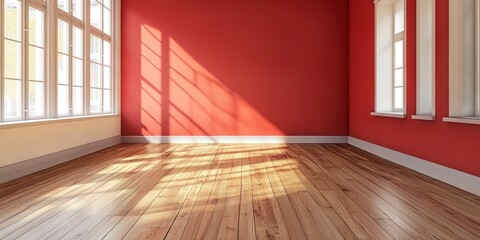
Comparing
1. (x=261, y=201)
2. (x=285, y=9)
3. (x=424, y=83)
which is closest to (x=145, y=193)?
(x=261, y=201)

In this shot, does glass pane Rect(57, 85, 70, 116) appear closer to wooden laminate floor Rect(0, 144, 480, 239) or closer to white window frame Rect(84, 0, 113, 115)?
white window frame Rect(84, 0, 113, 115)

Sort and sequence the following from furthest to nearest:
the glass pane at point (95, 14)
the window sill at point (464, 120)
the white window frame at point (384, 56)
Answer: the glass pane at point (95, 14)
the white window frame at point (384, 56)
the window sill at point (464, 120)

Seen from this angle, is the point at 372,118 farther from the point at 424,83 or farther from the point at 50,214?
the point at 50,214

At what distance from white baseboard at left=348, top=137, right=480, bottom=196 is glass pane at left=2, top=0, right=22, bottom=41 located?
15.8 feet

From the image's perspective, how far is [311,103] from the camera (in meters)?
7.62

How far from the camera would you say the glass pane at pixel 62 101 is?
5258 mm

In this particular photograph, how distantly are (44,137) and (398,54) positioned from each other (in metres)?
4.99

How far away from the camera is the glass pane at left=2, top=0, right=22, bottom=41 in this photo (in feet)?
13.2

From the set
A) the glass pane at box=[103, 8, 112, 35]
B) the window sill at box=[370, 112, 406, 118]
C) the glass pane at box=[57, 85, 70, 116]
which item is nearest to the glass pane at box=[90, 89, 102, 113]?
the glass pane at box=[57, 85, 70, 116]

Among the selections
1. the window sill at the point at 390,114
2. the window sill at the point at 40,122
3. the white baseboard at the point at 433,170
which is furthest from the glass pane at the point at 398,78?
the window sill at the point at 40,122

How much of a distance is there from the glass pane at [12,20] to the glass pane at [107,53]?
2.69 metres

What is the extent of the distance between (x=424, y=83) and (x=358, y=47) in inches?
101

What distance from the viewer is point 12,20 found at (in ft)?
13.6

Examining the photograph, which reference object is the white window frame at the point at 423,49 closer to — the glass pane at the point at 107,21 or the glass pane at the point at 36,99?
the glass pane at the point at 36,99
